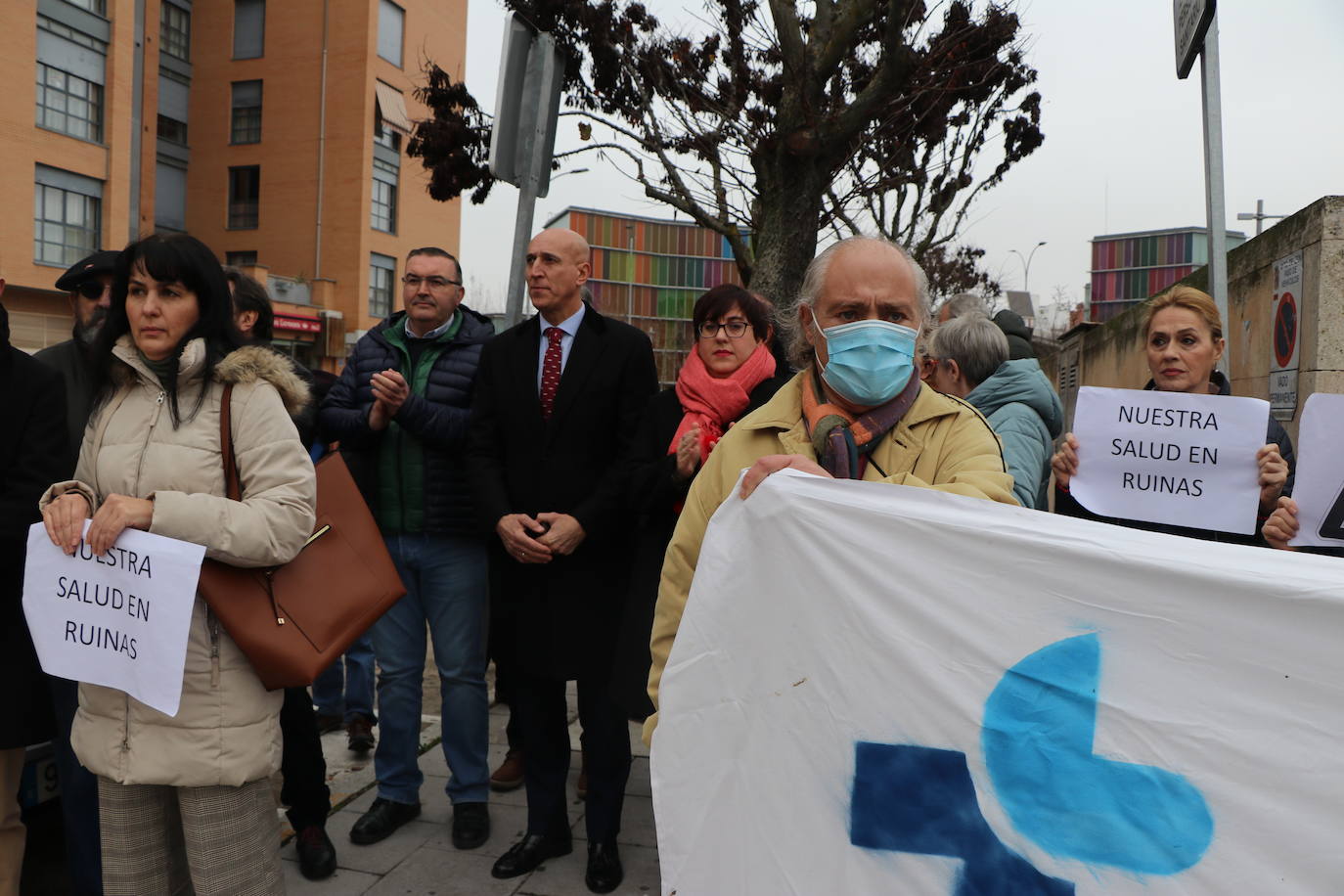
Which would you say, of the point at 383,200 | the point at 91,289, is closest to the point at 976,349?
the point at 91,289

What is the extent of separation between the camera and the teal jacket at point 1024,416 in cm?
332

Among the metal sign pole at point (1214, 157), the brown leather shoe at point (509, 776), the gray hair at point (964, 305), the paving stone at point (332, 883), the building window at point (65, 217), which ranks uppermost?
the building window at point (65, 217)

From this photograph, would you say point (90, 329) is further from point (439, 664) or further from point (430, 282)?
point (439, 664)

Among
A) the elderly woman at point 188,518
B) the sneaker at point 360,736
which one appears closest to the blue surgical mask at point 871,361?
the elderly woman at point 188,518

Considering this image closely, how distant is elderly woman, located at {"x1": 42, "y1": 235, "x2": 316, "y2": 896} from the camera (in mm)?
2512

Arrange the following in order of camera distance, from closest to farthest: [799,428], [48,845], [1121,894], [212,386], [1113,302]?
1. [1121,894]
2. [799,428]
3. [212,386]
4. [48,845]
5. [1113,302]

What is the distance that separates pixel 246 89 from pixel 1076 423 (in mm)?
39752

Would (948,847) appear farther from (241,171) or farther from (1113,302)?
(1113,302)

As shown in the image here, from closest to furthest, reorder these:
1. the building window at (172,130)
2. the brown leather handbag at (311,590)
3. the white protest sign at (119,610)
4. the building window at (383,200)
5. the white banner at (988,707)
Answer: the white banner at (988,707), the white protest sign at (119,610), the brown leather handbag at (311,590), the building window at (172,130), the building window at (383,200)

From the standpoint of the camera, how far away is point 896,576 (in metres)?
1.92

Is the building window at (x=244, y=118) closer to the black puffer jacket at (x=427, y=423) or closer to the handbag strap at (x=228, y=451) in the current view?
the black puffer jacket at (x=427, y=423)

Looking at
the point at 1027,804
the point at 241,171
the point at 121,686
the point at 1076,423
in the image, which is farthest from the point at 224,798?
the point at 241,171

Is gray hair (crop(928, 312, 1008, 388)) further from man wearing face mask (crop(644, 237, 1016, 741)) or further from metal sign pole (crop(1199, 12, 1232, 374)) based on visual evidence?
man wearing face mask (crop(644, 237, 1016, 741))

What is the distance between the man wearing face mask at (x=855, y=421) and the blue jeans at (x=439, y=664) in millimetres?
1846
